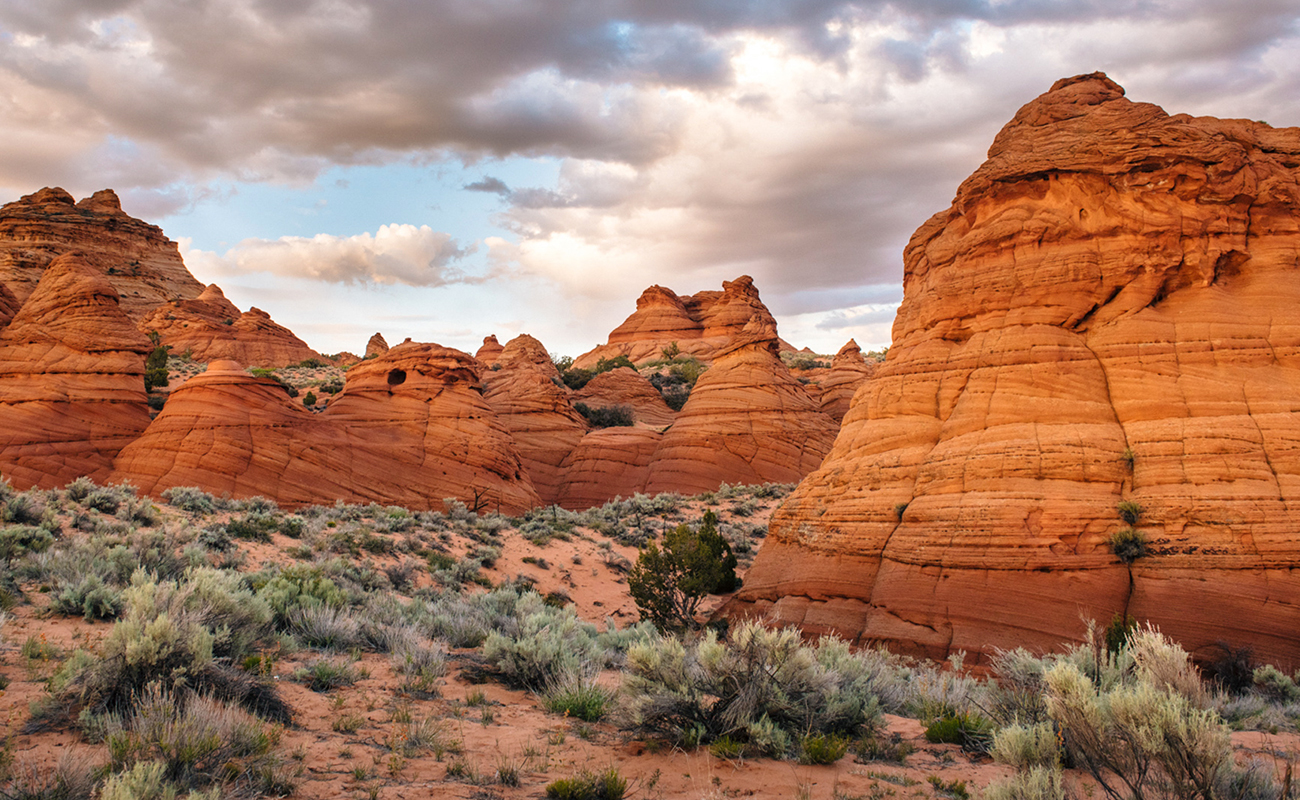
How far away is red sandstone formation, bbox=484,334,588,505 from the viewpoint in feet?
114

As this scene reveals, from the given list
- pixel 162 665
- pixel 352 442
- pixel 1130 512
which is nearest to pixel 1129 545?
pixel 1130 512

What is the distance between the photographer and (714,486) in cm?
3322

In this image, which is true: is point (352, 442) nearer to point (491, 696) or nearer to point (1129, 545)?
point (491, 696)

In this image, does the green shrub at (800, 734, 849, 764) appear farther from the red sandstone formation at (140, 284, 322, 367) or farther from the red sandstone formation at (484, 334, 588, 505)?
the red sandstone formation at (140, 284, 322, 367)

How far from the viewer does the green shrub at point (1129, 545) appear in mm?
10992

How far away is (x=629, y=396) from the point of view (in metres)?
47.2

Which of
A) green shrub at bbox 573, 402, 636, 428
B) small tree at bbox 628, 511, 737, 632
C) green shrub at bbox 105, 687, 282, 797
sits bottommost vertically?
small tree at bbox 628, 511, 737, 632

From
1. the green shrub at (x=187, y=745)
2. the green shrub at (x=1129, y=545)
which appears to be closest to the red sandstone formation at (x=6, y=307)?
the green shrub at (x=187, y=745)

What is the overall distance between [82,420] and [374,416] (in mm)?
9181

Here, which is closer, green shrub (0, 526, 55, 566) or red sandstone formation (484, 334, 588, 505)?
green shrub (0, 526, 55, 566)

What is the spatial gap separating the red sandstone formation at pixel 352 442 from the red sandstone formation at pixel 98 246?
41.8m

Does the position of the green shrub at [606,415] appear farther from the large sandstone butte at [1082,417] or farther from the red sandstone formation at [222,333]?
the red sandstone formation at [222,333]

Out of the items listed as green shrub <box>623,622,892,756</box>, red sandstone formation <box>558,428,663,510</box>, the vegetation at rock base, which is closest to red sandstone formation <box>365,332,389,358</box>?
red sandstone formation <box>558,428,663,510</box>

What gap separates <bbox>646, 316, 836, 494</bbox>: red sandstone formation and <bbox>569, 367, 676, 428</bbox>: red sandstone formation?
8.63 metres
